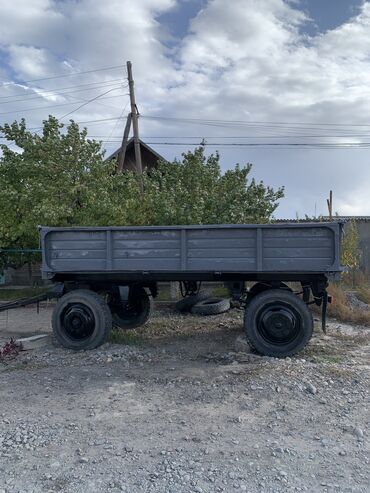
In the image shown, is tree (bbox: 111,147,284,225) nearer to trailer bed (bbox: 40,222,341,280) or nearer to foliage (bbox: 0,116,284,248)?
foliage (bbox: 0,116,284,248)

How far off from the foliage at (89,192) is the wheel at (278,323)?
5826 mm

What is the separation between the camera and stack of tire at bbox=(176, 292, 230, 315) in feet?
38.1

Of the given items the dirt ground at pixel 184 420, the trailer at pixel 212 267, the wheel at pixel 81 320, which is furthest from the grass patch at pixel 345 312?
the wheel at pixel 81 320

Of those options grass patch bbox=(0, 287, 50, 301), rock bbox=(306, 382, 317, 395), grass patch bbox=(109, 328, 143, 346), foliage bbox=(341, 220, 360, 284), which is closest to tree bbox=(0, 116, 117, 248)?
grass patch bbox=(0, 287, 50, 301)

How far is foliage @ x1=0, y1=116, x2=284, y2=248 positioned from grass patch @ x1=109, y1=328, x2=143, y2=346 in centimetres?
456

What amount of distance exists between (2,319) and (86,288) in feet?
16.8

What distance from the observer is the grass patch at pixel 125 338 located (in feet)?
28.3

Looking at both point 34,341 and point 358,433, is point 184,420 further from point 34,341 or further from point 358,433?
point 34,341

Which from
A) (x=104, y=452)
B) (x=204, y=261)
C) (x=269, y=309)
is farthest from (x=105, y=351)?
(x=104, y=452)

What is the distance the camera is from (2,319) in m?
12.5

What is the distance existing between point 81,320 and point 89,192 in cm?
620

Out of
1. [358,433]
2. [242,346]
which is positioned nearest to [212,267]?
[242,346]

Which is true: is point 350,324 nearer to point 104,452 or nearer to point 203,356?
point 203,356

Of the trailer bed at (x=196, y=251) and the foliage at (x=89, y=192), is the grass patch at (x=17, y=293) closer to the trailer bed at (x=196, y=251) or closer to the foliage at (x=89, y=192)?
the foliage at (x=89, y=192)
